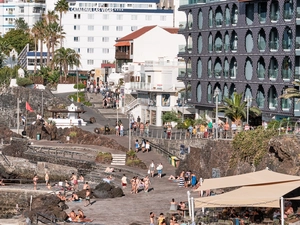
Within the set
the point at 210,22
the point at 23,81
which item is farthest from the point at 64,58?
the point at 210,22

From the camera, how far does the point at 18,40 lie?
190 m

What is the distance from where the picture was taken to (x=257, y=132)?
6725 cm

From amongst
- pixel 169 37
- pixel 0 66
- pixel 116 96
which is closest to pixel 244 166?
pixel 116 96

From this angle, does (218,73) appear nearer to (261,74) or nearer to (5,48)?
(261,74)

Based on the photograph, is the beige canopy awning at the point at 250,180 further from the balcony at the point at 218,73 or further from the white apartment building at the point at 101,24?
the white apartment building at the point at 101,24

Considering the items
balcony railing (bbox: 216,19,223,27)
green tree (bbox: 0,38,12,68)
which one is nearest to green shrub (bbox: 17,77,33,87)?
green tree (bbox: 0,38,12,68)

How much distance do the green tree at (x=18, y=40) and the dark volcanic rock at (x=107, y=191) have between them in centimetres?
11983

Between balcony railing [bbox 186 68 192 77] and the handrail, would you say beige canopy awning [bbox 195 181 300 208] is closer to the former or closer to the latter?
the handrail

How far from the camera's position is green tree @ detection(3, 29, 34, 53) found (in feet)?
615

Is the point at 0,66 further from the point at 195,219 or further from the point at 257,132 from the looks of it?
the point at 195,219

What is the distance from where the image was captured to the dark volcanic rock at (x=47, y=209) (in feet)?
189

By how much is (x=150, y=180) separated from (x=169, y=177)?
5.05 ft

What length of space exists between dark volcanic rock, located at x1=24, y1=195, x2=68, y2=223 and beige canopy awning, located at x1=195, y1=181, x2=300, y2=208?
1026 cm

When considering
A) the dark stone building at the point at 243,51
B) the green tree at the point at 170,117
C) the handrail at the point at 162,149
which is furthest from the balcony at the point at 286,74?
the green tree at the point at 170,117
